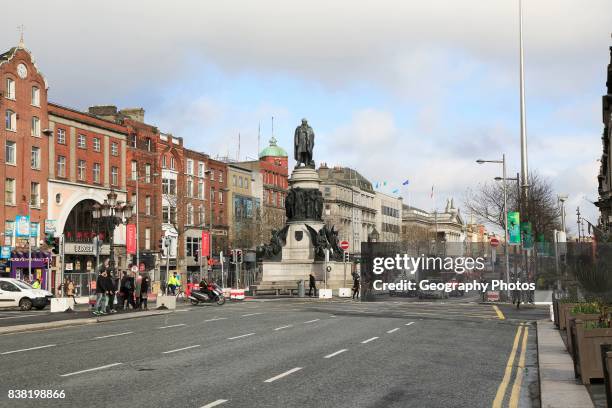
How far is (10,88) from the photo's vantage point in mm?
61312

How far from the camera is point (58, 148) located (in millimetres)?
66500

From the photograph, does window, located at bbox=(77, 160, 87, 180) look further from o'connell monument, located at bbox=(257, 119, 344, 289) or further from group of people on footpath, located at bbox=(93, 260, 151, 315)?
group of people on footpath, located at bbox=(93, 260, 151, 315)

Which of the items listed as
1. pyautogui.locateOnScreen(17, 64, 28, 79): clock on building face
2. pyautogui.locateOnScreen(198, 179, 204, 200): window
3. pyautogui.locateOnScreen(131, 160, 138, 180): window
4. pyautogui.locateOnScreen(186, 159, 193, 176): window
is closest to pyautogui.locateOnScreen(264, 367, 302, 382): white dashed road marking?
pyautogui.locateOnScreen(17, 64, 28, 79): clock on building face

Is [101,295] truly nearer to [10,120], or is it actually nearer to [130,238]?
[10,120]

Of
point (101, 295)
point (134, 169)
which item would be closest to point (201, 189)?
point (134, 169)

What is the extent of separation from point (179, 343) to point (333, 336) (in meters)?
4.52

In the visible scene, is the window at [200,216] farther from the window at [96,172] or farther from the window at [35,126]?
the window at [35,126]

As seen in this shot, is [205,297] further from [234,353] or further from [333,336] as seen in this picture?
[234,353]

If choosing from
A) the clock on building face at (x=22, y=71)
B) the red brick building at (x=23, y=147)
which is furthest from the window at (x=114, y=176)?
the clock on building face at (x=22, y=71)

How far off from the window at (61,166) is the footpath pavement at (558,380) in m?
53.7

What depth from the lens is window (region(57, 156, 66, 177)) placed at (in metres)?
66.5

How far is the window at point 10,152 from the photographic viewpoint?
197 ft

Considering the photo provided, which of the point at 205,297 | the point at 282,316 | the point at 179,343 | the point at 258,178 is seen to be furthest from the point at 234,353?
the point at 258,178

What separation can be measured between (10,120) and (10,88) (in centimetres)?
264
